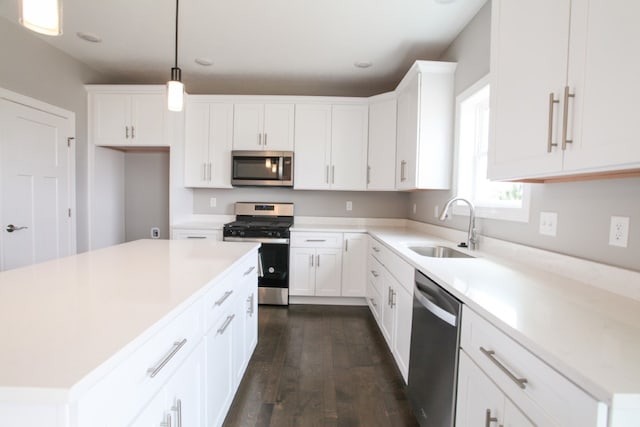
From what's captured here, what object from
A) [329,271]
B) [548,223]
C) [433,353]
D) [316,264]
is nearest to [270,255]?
[316,264]

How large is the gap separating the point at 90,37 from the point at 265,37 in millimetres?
1611

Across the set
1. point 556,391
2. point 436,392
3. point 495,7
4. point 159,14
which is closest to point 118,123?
point 159,14

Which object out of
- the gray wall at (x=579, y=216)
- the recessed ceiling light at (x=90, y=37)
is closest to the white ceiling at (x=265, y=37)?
the recessed ceiling light at (x=90, y=37)

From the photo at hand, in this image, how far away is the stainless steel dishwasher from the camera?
1223 millimetres

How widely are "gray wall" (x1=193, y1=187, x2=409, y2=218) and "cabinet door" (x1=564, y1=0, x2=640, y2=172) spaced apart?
283 centimetres

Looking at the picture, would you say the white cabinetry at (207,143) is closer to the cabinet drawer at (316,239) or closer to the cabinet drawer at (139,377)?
the cabinet drawer at (316,239)

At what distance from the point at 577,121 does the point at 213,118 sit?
3.40 meters

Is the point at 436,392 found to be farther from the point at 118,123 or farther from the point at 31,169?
the point at 118,123

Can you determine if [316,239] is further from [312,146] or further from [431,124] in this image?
[431,124]

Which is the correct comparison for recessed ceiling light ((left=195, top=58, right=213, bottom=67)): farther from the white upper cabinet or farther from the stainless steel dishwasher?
the stainless steel dishwasher

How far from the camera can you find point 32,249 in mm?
2727

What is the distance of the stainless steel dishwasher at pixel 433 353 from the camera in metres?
1.22

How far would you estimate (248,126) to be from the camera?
3531 millimetres

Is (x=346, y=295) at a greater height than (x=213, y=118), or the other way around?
(x=213, y=118)
